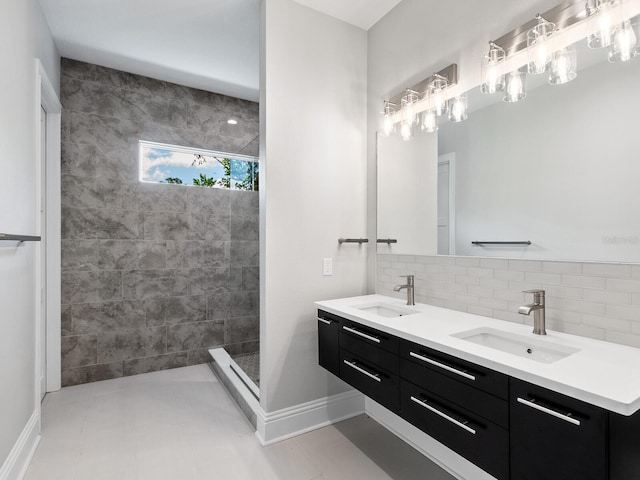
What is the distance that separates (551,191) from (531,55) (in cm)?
63

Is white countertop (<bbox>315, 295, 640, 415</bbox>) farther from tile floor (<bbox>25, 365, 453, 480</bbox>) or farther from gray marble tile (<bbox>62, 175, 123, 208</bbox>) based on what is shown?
gray marble tile (<bbox>62, 175, 123, 208</bbox>)

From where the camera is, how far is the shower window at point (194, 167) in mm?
3304

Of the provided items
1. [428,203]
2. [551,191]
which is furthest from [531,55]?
[428,203]

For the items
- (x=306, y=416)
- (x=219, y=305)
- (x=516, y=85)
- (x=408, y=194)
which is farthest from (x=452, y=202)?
(x=219, y=305)

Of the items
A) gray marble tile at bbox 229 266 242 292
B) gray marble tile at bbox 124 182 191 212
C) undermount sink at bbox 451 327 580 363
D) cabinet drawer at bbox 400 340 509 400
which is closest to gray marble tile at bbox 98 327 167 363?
gray marble tile at bbox 229 266 242 292

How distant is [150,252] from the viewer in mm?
3297

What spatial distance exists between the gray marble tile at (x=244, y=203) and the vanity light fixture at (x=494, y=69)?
1.95 meters

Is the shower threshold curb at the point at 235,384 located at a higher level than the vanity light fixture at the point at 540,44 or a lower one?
lower

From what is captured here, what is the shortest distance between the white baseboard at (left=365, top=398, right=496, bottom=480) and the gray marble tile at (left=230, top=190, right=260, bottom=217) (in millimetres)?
1849

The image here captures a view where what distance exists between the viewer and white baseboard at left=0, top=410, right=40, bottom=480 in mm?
1676

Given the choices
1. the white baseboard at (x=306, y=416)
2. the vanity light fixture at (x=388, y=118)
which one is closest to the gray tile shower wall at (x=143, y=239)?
the white baseboard at (x=306, y=416)

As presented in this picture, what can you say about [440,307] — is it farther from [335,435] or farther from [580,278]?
[335,435]

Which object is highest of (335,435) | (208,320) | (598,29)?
→ (598,29)

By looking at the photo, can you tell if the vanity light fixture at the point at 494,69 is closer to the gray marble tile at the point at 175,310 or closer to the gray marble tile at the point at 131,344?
the gray marble tile at the point at 175,310
